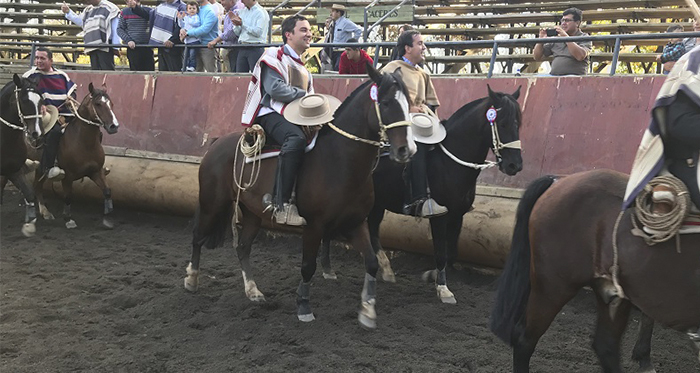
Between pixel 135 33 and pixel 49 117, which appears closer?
pixel 49 117

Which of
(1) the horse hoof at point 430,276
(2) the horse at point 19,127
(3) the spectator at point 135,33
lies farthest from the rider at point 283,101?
(3) the spectator at point 135,33

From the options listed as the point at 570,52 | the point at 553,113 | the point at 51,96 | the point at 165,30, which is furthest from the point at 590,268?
the point at 165,30

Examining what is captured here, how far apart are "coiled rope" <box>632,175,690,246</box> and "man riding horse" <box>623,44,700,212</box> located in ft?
0.12

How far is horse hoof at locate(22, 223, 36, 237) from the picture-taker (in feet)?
31.6

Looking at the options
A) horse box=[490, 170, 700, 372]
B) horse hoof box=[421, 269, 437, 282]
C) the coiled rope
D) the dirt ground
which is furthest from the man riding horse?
horse hoof box=[421, 269, 437, 282]

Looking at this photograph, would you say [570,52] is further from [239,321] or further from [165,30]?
[165,30]

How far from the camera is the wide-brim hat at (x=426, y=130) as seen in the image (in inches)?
267

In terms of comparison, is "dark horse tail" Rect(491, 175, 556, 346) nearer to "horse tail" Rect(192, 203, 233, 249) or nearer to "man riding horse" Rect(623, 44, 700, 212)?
"man riding horse" Rect(623, 44, 700, 212)

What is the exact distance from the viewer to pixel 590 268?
4.10 metres

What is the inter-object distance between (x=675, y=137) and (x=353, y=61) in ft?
21.4

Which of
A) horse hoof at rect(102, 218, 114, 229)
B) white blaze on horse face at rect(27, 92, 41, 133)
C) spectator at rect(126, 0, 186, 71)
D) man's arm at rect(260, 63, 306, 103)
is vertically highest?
man's arm at rect(260, 63, 306, 103)

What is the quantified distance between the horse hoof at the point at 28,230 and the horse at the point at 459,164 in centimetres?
534

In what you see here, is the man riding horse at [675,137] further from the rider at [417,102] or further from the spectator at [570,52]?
the spectator at [570,52]

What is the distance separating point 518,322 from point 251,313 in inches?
111
